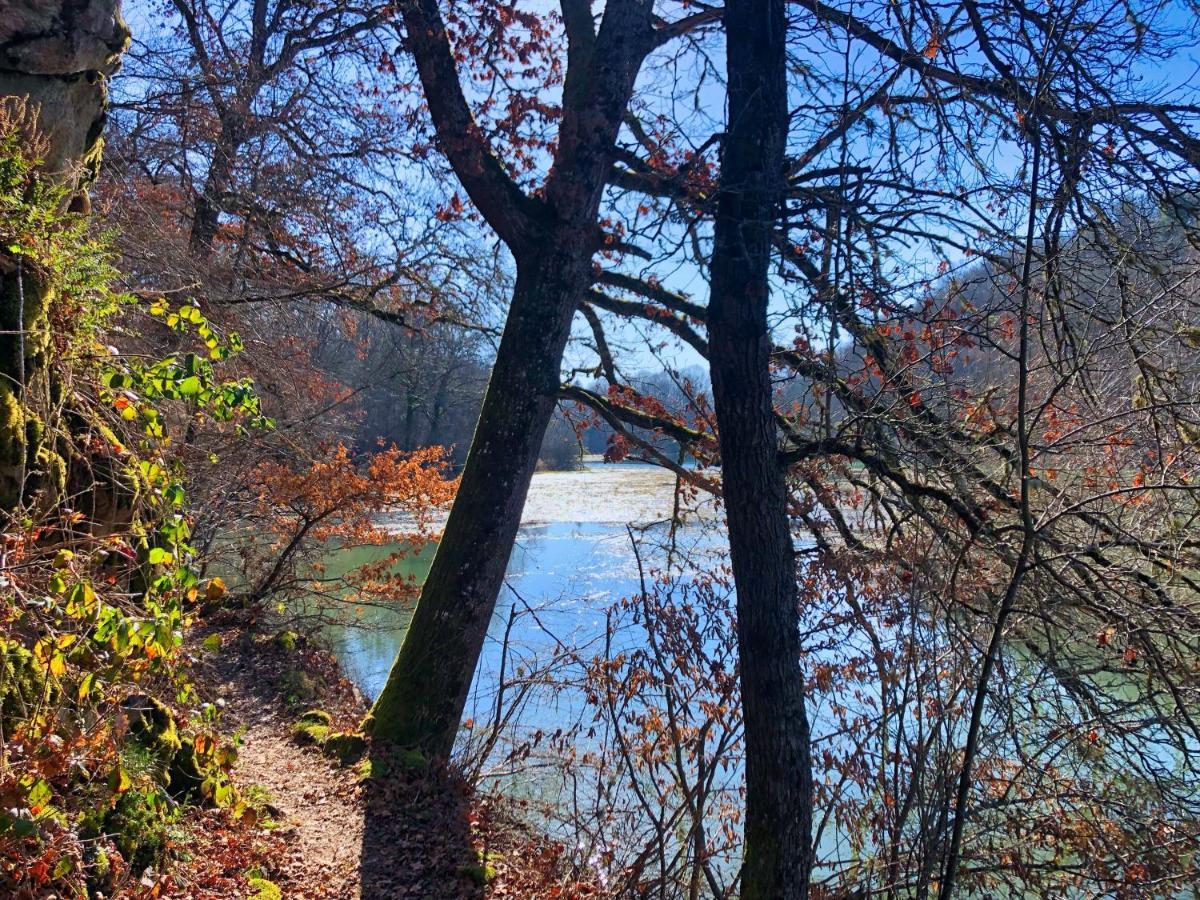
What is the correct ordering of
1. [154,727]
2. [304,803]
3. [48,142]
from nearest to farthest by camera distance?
[48,142] < [154,727] < [304,803]

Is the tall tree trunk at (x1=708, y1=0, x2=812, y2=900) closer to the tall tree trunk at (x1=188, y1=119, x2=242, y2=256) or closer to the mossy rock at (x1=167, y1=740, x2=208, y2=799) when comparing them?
the mossy rock at (x1=167, y1=740, x2=208, y2=799)

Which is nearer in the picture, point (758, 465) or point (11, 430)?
point (11, 430)

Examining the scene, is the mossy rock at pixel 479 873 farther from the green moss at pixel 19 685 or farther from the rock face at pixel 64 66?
the rock face at pixel 64 66

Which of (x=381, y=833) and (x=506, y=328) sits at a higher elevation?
(x=506, y=328)

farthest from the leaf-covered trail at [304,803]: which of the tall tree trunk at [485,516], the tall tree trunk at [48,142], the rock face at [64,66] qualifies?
the rock face at [64,66]

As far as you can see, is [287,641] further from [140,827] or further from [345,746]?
[140,827]

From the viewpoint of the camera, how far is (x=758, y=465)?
4.42 m

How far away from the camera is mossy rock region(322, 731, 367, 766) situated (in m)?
6.11

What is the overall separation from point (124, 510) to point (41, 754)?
1286 mm

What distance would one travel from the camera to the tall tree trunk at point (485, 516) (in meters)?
6.16

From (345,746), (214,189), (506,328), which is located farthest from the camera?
(214,189)

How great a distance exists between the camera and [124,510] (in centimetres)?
352

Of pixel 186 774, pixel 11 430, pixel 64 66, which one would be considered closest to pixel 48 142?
pixel 64 66

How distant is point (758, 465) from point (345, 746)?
4153 mm
